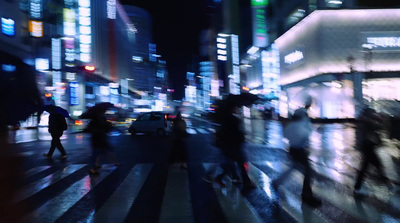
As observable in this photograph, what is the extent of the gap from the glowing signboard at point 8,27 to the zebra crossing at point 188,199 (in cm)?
2039

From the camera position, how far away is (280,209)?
19.7 feet

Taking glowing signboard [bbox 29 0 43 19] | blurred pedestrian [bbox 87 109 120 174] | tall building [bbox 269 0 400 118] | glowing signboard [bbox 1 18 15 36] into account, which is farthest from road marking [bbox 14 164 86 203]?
tall building [bbox 269 0 400 118]

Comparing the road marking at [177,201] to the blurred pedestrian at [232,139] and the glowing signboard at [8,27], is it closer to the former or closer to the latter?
the blurred pedestrian at [232,139]

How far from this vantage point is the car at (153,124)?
22.8 metres

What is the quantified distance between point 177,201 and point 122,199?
3.40 ft

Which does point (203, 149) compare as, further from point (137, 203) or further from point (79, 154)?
point (137, 203)

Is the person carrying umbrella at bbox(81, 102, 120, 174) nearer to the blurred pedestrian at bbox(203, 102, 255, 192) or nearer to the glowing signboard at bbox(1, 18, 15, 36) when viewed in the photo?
the blurred pedestrian at bbox(203, 102, 255, 192)

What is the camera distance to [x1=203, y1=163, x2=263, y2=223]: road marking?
18.1ft

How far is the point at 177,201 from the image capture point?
6.60m

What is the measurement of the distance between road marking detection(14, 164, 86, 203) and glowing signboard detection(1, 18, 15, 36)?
19583 millimetres

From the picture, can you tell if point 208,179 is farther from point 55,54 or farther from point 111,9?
point 111,9

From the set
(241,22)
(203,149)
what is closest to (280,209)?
(203,149)

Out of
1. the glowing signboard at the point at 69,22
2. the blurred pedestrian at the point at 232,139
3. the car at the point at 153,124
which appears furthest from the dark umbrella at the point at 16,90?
the glowing signboard at the point at 69,22

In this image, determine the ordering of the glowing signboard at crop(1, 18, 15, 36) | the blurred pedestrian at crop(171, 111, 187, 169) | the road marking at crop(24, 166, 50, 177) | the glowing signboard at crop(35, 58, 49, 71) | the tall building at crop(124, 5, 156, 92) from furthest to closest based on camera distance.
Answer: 1. the tall building at crop(124, 5, 156, 92)
2. the glowing signboard at crop(35, 58, 49, 71)
3. the glowing signboard at crop(1, 18, 15, 36)
4. the blurred pedestrian at crop(171, 111, 187, 169)
5. the road marking at crop(24, 166, 50, 177)
